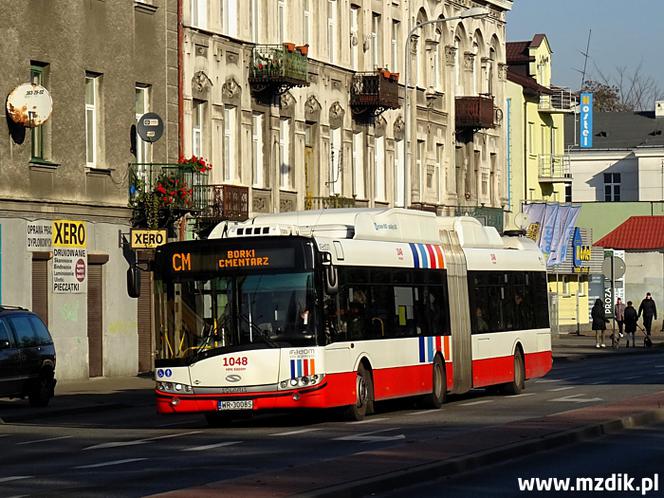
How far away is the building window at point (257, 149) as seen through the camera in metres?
46.7

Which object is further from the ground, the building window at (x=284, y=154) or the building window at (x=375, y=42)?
the building window at (x=375, y=42)

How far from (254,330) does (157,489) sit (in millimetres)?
7742

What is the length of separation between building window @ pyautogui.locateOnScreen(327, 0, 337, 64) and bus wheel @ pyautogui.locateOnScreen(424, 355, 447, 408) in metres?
24.9

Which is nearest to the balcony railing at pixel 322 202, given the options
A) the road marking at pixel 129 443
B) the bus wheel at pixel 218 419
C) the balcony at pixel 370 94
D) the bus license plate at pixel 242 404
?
the balcony at pixel 370 94

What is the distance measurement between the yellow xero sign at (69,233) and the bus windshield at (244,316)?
14.4 m

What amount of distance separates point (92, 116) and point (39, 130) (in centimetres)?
258

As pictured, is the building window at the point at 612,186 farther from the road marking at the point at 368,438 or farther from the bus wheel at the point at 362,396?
the road marking at the point at 368,438

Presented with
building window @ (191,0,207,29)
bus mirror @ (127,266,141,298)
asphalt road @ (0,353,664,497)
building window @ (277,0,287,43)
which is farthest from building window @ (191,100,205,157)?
bus mirror @ (127,266,141,298)

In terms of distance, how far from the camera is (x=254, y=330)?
22.8 m

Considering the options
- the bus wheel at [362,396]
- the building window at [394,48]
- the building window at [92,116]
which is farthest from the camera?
the building window at [394,48]

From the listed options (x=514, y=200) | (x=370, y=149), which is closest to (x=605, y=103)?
(x=514, y=200)

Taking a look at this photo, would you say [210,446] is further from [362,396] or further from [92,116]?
[92,116]

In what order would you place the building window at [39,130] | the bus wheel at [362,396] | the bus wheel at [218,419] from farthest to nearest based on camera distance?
the building window at [39,130] < the bus wheel at [218,419] < the bus wheel at [362,396]

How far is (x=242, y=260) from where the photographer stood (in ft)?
75.5
